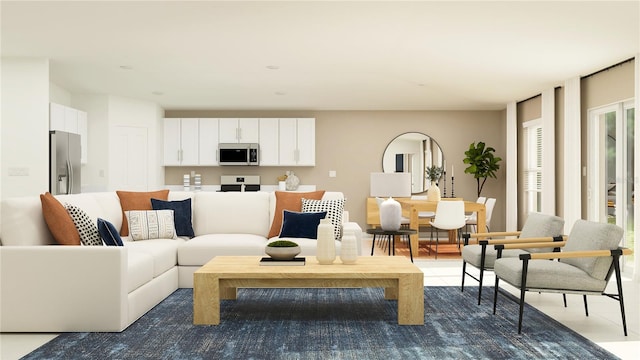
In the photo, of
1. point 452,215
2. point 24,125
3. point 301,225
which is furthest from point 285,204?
point 24,125

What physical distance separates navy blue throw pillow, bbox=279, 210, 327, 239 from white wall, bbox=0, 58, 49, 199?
3.05 meters

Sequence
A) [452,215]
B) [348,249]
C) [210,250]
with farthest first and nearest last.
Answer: [452,215] < [210,250] < [348,249]

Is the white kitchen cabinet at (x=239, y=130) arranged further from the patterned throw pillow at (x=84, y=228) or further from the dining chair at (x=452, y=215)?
the patterned throw pillow at (x=84, y=228)

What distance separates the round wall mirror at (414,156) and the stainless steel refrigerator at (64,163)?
5.33 meters

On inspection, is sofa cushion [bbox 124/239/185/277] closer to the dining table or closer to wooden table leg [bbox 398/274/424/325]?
wooden table leg [bbox 398/274/424/325]

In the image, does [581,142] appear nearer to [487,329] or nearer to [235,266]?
[487,329]

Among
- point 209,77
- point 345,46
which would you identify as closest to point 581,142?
point 345,46

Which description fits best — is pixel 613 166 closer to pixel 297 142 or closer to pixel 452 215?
pixel 452 215

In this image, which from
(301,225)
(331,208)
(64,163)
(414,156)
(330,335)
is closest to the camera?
(330,335)

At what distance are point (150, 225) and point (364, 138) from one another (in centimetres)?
576

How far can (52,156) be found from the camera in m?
6.38

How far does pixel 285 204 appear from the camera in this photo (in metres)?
5.46

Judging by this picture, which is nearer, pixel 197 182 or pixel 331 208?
pixel 331 208

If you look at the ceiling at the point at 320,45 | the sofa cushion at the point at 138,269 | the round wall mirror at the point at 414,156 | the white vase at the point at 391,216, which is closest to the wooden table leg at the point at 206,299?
the sofa cushion at the point at 138,269
